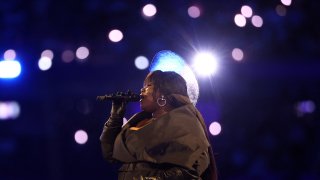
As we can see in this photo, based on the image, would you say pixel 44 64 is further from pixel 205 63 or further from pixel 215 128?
pixel 215 128

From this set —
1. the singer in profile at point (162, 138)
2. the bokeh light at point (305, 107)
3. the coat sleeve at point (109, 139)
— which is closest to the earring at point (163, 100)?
the singer in profile at point (162, 138)

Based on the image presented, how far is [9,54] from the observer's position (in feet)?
34.0

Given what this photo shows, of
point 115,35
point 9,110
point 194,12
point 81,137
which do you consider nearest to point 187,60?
point 194,12

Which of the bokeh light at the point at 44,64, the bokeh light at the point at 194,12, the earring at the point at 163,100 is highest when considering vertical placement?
the bokeh light at the point at 194,12

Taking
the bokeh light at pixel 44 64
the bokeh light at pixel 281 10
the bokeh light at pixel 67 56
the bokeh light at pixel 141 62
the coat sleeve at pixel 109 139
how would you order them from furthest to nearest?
the bokeh light at pixel 67 56 < the bokeh light at pixel 44 64 < the bokeh light at pixel 141 62 < the bokeh light at pixel 281 10 < the coat sleeve at pixel 109 139

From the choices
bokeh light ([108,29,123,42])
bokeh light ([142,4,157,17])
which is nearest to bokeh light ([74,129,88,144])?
bokeh light ([108,29,123,42])

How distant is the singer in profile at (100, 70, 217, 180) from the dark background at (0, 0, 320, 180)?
593cm

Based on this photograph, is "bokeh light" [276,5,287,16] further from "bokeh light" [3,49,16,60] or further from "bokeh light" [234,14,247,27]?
"bokeh light" [3,49,16,60]

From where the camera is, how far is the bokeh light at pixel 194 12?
9.48 m

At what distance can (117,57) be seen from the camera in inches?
410

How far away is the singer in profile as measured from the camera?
8.15 ft

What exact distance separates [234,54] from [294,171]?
249cm

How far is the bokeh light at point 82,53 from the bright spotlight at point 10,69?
3.92 ft

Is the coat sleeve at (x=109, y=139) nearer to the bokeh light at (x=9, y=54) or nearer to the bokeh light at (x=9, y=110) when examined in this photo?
the bokeh light at (x=9, y=54)
